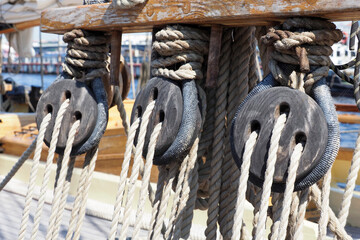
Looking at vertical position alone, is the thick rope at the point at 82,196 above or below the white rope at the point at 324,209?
below

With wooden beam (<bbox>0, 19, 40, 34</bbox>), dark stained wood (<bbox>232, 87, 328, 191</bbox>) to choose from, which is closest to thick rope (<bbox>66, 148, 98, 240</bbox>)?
dark stained wood (<bbox>232, 87, 328, 191</bbox>)

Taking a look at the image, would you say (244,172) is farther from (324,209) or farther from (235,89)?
(235,89)

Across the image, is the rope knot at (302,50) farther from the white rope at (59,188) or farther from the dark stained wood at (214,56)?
the white rope at (59,188)

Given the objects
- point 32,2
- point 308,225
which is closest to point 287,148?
point 308,225

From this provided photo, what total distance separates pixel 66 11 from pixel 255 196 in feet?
2.38

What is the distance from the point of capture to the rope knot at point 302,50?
914 mm

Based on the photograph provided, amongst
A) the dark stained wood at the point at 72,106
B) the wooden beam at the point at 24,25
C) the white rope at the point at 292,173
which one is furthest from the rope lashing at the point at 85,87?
the wooden beam at the point at 24,25

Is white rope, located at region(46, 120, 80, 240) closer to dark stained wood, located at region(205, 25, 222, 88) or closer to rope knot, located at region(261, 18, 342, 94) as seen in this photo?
dark stained wood, located at region(205, 25, 222, 88)

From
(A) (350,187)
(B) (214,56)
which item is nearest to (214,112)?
(B) (214,56)

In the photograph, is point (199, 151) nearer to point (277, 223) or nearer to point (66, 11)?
point (277, 223)

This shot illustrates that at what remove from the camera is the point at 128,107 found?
14.1 feet

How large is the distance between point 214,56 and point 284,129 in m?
0.31

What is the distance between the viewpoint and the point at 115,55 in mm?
1331

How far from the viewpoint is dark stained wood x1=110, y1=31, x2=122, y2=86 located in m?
1.31
